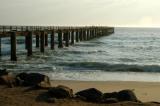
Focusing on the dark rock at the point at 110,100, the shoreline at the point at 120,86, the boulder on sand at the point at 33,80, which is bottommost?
the shoreline at the point at 120,86

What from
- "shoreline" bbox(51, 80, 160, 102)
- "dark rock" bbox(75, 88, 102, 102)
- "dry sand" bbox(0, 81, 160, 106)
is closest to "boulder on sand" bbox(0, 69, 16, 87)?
"dry sand" bbox(0, 81, 160, 106)

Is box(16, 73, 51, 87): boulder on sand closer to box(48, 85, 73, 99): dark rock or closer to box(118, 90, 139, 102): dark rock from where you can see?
box(48, 85, 73, 99): dark rock

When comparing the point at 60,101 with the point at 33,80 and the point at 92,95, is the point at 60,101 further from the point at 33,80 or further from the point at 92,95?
the point at 33,80

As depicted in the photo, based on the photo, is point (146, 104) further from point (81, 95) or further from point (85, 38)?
point (85, 38)

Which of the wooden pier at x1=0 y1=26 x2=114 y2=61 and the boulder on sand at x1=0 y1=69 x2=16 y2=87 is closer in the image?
the boulder on sand at x1=0 y1=69 x2=16 y2=87

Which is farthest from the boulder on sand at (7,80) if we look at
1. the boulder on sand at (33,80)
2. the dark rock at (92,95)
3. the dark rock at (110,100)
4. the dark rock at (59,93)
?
the dark rock at (110,100)

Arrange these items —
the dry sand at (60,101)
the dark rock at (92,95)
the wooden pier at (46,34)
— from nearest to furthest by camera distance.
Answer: the dry sand at (60,101), the dark rock at (92,95), the wooden pier at (46,34)

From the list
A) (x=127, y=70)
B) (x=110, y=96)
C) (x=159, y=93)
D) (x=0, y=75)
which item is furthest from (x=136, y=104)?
(x=127, y=70)

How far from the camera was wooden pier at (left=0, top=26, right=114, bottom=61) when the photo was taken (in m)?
30.1

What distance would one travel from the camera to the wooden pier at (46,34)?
30.1 m

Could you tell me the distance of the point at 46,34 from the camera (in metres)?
42.3

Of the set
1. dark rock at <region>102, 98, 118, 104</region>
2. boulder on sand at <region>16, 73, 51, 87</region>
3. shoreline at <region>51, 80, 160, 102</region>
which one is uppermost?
boulder on sand at <region>16, 73, 51, 87</region>

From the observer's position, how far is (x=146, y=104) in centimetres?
1105

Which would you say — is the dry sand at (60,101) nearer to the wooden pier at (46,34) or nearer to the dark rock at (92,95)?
the dark rock at (92,95)
